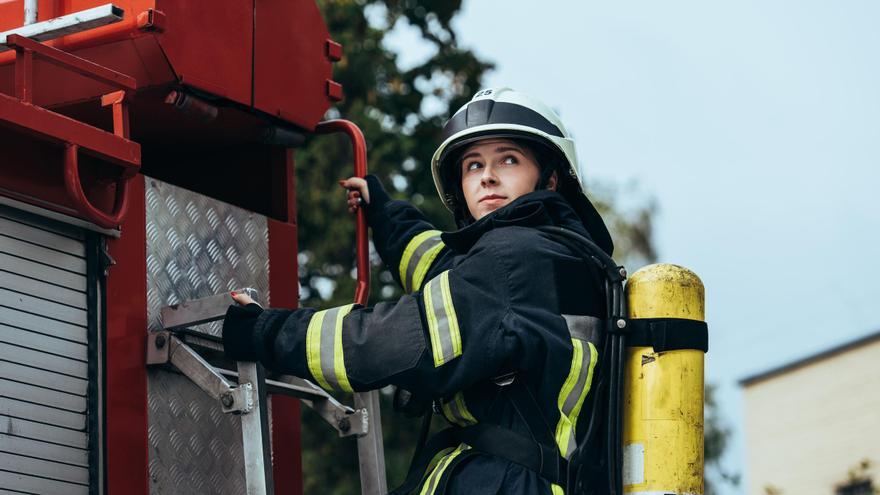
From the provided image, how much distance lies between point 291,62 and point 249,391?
4.34ft

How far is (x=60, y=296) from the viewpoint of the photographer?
14.5 ft

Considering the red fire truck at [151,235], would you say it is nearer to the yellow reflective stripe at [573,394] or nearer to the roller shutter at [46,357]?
the roller shutter at [46,357]

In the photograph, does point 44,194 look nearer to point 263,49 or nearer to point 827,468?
point 263,49

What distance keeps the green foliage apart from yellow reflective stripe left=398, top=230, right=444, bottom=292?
23.7 ft

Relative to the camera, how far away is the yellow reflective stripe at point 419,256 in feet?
17.5

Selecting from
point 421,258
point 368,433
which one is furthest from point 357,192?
point 368,433

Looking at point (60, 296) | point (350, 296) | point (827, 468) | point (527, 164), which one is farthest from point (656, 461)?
point (827, 468)

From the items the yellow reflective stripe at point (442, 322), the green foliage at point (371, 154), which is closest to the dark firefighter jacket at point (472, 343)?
the yellow reflective stripe at point (442, 322)

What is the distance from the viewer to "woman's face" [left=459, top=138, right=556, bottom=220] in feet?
16.4

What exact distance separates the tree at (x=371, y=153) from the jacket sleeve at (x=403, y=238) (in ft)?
23.4

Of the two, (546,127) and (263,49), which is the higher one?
(263,49)

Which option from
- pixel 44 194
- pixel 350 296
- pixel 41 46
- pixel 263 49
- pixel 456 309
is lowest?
pixel 456 309

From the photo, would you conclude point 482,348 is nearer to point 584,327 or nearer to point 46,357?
point 584,327

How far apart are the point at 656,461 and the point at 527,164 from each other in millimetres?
1144
